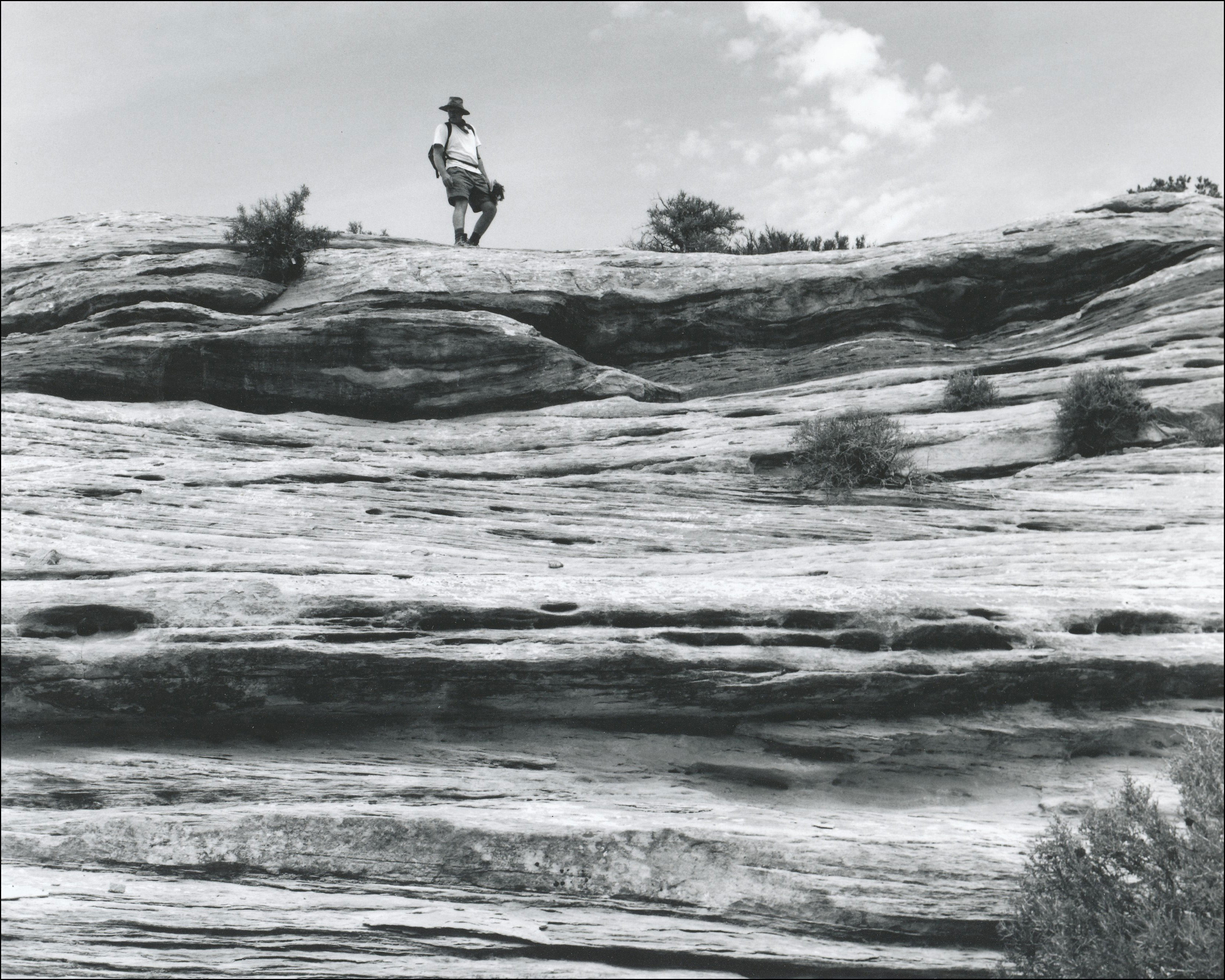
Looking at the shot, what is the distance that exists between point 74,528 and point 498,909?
7.38 m

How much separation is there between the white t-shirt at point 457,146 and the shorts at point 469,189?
110 mm

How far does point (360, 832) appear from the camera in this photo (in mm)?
9703

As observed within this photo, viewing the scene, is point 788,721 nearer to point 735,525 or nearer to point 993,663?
point 993,663

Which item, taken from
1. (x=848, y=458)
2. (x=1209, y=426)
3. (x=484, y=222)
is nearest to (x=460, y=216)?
(x=484, y=222)

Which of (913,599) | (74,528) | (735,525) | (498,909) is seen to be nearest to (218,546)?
(74,528)

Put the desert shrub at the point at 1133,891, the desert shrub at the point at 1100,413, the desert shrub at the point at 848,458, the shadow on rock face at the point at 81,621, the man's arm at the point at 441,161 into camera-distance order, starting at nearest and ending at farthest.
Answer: the desert shrub at the point at 1133,891 < the shadow on rock face at the point at 81,621 < the desert shrub at the point at 848,458 < the desert shrub at the point at 1100,413 < the man's arm at the point at 441,161

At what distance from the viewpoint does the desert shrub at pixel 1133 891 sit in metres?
8.25

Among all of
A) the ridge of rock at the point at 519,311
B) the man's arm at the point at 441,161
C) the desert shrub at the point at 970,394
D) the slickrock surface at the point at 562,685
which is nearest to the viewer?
the slickrock surface at the point at 562,685

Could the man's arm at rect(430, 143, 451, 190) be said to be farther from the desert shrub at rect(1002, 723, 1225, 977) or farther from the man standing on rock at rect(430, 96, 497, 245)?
the desert shrub at rect(1002, 723, 1225, 977)

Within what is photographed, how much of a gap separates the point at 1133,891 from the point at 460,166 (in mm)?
18686

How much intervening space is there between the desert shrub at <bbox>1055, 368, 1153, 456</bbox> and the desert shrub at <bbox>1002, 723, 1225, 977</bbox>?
20.5 feet

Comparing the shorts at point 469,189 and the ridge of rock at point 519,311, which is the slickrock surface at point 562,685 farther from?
the shorts at point 469,189

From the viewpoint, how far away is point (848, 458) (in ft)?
46.5

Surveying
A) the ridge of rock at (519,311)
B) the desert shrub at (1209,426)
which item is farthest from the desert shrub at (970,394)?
the desert shrub at (1209,426)
